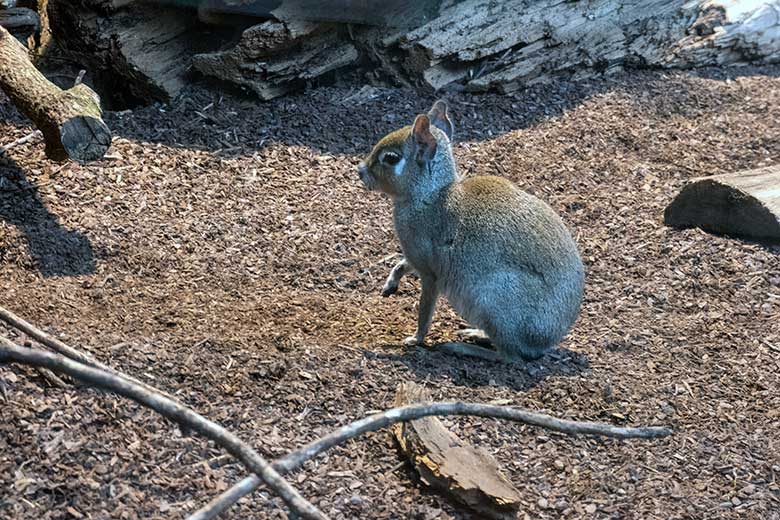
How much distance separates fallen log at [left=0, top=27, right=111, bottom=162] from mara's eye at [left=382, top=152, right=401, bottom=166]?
1.94 metres

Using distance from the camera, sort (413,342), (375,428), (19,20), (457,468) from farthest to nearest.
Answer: (19,20) < (413,342) < (457,468) < (375,428)

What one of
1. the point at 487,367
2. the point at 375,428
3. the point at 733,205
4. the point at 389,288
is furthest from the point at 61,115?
the point at 733,205

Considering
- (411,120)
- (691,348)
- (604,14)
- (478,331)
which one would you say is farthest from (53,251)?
(604,14)

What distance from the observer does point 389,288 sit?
7.37 meters

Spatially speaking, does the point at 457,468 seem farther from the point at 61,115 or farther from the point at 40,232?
the point at 40,232

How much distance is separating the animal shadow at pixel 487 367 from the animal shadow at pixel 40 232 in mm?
2491

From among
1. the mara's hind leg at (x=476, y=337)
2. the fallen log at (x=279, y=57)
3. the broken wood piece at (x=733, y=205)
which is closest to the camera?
the mara's hind leg at (x=476, y=337)

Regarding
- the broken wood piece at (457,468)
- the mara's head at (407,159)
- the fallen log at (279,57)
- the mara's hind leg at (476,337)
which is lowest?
the mara's hind leg at (476,337)

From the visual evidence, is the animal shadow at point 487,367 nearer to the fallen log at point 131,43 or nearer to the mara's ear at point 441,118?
the mara's ear at point 441,118

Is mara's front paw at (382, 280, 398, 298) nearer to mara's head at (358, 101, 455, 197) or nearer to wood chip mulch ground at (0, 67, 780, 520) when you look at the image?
wood chip mulch ground at (0, 67, 780, 520)

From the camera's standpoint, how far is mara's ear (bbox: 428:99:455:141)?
23.7ft

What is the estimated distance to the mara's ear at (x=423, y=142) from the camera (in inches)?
262

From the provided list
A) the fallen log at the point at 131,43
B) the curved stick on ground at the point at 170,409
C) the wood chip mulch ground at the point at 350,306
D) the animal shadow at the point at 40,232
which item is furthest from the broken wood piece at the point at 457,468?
the fallen log at the point at 131,43

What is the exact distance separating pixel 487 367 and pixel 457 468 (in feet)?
5.16
